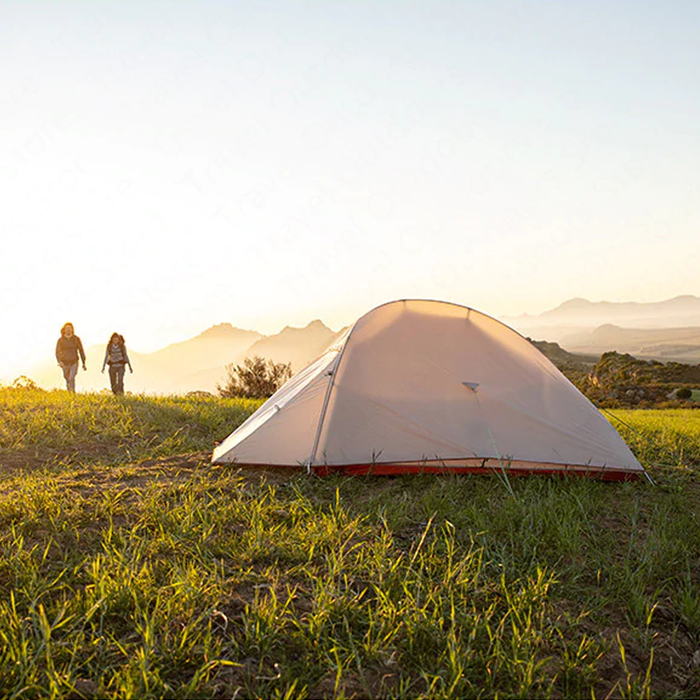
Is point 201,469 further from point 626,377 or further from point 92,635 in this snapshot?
point 626,377

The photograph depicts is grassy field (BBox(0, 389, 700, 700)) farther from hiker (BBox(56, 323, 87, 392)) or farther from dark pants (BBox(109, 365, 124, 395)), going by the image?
dark pants (BBox(109, 365, 124, 395))

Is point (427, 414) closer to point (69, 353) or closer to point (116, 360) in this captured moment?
point (116, 360)

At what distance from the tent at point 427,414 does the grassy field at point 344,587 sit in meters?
0.23

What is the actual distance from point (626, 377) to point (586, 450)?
63.4 feet

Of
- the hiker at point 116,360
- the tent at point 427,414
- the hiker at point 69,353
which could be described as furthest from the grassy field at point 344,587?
the hiker at point 116,360

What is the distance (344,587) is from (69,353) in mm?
13816

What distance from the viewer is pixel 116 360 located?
1570 cm

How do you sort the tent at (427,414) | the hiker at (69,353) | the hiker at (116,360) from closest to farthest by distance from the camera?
the tent at (427,414), the hiker at (69,353), the hiker at (116,360)

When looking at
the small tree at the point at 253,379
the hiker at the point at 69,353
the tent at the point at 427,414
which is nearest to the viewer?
the tent at the point at 427,414

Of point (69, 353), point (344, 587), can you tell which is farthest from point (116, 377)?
point (344, 587)

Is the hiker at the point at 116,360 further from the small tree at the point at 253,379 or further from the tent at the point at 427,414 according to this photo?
the tent at the point at 427,414

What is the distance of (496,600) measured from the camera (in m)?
3.28

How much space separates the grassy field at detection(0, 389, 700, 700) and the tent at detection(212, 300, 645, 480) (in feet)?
0.76

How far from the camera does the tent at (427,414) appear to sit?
5703mm
